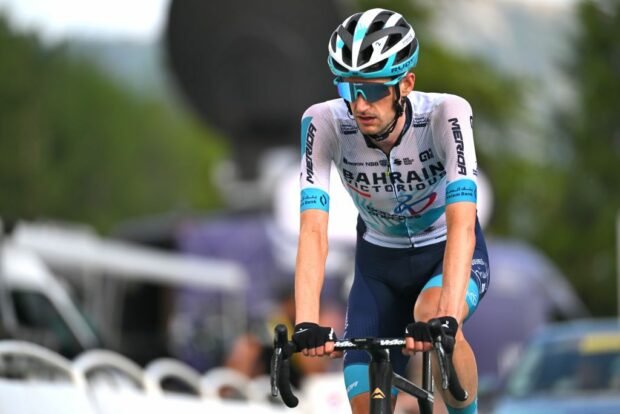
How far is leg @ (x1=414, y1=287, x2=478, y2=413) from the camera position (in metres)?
6.10

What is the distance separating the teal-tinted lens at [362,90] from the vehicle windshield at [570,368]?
5.11 metres

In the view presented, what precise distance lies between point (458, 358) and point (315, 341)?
74 centimetres

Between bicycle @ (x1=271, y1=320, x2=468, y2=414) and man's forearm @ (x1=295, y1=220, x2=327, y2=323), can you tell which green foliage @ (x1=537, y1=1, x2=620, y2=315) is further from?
bicycle @ (x1=271, y1=320, x2=468, y2=414)

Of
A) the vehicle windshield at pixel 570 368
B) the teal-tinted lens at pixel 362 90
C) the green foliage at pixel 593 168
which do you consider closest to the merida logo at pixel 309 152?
the teal-tinted lens at pixel 362 90

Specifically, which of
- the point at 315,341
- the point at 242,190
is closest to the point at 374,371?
the point at 315,341

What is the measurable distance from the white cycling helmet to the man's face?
0.05 m

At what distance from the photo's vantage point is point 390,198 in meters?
6.42

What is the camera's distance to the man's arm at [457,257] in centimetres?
576

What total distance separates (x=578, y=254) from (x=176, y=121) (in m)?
40.2

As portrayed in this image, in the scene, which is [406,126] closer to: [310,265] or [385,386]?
[310,265]

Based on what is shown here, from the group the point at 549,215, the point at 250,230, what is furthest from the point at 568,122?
the point at 250,230

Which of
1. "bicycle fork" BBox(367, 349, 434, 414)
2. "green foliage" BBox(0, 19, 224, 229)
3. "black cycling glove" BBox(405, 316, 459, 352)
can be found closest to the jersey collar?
"bicycle fork" BBox(367, 349, 434, 414)

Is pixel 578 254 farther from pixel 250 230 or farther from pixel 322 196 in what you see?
pixel 322 196

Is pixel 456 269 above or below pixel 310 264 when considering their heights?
below
